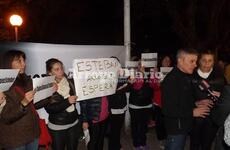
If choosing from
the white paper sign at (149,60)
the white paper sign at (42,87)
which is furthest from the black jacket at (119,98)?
the white paper sign at (42,87)

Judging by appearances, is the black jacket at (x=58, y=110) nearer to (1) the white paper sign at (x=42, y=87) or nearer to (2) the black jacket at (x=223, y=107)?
(1) the white paper sign at (x=42, y=87)

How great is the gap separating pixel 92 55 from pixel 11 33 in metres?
12.0

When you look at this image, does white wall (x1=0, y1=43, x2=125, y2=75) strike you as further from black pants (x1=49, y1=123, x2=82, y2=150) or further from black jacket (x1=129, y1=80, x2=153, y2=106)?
black pants (x1=49, y1=123, x2=82, y2=150)

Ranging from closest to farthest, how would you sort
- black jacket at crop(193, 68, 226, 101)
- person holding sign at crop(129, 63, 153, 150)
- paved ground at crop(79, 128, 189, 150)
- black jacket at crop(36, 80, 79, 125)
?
black jacket at crop(193, 68, 226, 101) < black jacket at crop(36, 80, 79, 125) < person holding sign at crop(129, 63, 153, 150) < paved ground at crop(79, 128, 189, 150)

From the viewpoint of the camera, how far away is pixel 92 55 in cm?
762

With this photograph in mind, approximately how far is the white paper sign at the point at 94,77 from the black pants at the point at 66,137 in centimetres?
47

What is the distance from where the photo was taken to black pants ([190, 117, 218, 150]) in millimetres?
6000

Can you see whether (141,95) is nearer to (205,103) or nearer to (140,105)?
(140,105)

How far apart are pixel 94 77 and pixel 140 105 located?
71.1 inches

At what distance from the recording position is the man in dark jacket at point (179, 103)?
4.86 metres

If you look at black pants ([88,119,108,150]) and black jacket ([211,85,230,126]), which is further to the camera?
black pants ([88,119,108,150])

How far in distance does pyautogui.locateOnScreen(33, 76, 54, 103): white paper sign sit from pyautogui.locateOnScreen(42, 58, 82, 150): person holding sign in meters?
0.35

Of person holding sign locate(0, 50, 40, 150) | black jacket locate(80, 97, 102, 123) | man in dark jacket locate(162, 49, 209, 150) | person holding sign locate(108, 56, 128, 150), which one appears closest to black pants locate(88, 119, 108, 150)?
black jacket locate(80, 97, 102, 123)

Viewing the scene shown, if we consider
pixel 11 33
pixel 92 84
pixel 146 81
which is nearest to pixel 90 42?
pixel 11 33
